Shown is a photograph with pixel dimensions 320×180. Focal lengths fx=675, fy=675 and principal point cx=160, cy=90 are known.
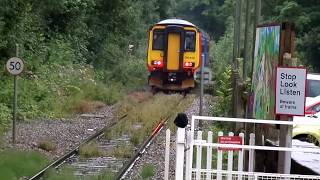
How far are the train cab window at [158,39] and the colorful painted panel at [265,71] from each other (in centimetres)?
2026

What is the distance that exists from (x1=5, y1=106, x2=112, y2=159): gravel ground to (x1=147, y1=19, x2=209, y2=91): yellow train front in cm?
941

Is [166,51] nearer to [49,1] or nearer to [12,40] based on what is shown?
[49,1]

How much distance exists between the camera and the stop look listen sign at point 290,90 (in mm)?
7531

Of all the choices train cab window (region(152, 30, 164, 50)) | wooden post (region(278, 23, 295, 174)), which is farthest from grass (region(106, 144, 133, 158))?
train cab window (region(152, 30, 164, 50))

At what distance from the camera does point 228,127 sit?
15.8 metres

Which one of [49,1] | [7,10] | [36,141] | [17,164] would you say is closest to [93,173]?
[17,164]

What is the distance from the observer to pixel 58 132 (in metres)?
16.2

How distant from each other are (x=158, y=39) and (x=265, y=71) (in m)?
21.4

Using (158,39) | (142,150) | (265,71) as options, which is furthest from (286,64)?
(158,39)

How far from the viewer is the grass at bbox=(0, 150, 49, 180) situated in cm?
1064

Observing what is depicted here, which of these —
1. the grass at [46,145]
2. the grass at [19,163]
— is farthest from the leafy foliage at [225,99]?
the grass at [19,163]

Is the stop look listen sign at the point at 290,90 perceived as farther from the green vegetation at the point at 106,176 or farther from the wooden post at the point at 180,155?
the green vegetation at the point at 106,176

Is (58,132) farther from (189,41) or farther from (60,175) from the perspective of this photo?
(189,41)

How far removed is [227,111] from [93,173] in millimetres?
7803
